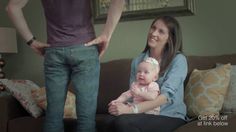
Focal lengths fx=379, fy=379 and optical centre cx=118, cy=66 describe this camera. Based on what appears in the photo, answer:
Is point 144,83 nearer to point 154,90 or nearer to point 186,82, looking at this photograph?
point 154,90

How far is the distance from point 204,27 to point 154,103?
1.21 meters

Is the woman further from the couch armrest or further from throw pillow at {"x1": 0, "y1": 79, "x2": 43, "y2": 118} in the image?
the couch armrest

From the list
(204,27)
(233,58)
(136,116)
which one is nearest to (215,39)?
(204,27)

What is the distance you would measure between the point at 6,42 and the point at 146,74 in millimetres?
1861

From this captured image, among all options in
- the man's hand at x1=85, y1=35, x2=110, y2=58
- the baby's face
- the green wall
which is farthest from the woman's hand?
the green wall

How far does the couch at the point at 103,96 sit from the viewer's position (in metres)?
2.62

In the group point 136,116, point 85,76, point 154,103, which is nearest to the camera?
point 85,76

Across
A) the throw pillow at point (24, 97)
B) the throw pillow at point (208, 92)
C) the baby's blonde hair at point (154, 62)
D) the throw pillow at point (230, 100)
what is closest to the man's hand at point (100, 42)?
the baby's blonde hair at point (154, 62)

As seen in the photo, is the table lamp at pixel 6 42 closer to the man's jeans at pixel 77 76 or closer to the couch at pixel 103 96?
the couch at pixel 103 96

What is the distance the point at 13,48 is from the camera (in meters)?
3.55

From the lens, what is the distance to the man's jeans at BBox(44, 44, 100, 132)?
159 cm

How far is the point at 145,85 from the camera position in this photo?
6.88 feet

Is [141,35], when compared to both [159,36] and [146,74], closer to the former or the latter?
[159,36]

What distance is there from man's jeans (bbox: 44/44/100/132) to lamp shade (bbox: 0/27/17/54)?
6.35ft
